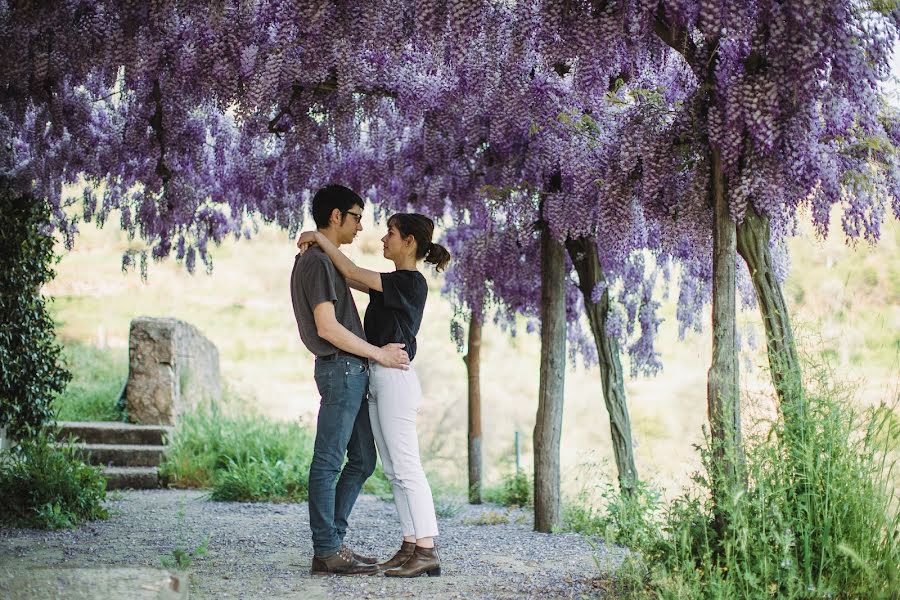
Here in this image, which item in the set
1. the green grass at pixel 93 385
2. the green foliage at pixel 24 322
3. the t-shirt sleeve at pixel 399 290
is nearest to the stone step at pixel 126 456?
the green grass at pixel 93 385

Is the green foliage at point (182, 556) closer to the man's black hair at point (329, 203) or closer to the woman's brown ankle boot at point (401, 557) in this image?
the woman's brown ankle boot at point (401, 557)

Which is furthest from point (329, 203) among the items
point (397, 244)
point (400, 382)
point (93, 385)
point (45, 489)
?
point (93, 385)

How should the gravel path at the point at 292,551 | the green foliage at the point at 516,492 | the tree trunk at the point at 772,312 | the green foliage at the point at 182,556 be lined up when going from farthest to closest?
1. the green foliage at the point at 516,492
2. the green foliage at the point at 182,556
3. the gravel path at the point at 292,551
4. the tree trunk at the point at 772,312

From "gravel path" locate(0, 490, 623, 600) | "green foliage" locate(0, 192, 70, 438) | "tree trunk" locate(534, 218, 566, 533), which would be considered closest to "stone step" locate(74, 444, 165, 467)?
"gravel path" locate(0, 490, 623, 600)

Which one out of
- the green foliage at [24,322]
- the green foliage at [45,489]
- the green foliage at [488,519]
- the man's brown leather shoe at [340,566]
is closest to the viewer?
the man's brown leather shoe at [340,566]

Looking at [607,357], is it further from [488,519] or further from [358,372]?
[358,372]

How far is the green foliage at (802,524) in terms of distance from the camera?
252 cm

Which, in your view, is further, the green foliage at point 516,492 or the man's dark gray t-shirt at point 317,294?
the green foliage at point 516,492

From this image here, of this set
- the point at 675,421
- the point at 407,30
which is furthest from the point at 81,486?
the point at 675,421

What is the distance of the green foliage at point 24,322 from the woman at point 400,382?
298 cm

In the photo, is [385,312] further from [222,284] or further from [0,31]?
[222,284]

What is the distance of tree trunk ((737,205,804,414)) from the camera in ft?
9.40

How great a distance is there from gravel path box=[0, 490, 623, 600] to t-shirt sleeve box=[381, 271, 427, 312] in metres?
1.01

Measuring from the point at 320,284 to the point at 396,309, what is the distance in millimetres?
308
